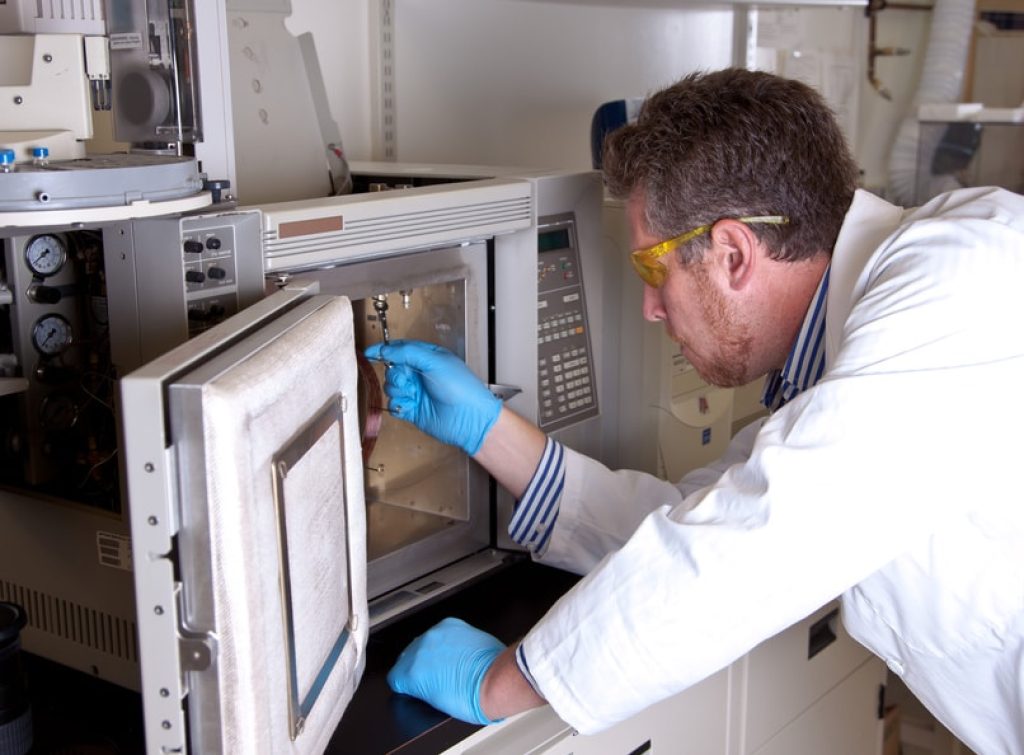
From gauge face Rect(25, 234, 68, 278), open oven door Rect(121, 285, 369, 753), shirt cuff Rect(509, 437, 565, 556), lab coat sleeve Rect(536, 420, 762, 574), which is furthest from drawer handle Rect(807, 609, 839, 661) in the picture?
gauge face Rect(25, 234, 68, 278)

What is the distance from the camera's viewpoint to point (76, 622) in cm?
135

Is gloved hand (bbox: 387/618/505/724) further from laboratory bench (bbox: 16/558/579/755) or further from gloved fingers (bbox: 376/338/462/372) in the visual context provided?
gloved fingers (bbox: 376/338/462/372)

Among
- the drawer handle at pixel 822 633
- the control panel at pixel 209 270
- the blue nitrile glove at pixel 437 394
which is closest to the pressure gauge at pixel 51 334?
the control panel at pixel 209 270

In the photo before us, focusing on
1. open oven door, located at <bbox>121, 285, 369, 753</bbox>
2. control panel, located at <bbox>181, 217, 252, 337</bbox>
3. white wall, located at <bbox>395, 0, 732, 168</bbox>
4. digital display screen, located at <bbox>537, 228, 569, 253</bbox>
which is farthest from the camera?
white wall, located at <bbox>395, 0, 732, 168</bbox>

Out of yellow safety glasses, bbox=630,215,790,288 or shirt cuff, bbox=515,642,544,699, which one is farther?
yellow safety glasses, bbox=630,215,790,288

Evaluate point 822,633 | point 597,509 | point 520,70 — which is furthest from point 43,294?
point 520,70

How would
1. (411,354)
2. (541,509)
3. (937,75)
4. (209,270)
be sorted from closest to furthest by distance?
1. (209,270)
2. (411,354)
3. (541,509)
4. (937,75)

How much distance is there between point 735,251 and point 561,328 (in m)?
0.36

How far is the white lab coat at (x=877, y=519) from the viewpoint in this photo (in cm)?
118

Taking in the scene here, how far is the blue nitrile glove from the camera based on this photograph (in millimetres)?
1616

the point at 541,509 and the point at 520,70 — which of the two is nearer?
the point at 541,509

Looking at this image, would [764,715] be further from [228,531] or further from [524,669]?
[228,531]

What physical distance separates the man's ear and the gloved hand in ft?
1.90

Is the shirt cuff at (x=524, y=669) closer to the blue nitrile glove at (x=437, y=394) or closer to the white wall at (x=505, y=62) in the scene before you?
the blue nitrile glove at (x=437, y=394)
